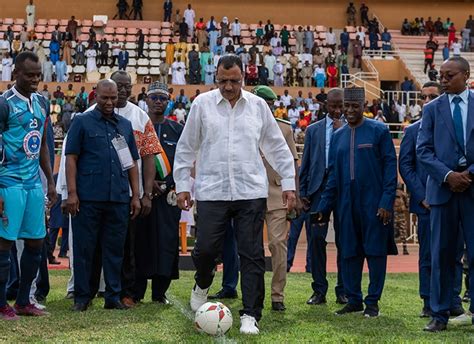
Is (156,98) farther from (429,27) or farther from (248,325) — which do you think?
(429,27)

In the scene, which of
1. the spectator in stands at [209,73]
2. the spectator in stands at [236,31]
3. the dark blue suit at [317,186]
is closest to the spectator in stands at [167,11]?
the spectator in stands at [236,31]

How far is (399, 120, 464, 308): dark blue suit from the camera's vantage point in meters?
8.74

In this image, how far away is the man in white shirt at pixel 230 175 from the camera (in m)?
7.44

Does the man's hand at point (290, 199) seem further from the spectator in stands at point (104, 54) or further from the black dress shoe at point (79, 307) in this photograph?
the spectator in stands at point (104, 54)

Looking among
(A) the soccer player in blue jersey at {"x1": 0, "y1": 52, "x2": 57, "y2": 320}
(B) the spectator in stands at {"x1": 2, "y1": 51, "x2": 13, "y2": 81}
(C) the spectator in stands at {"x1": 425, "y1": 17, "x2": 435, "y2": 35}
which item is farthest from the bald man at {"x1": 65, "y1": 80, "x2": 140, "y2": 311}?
(C) the spectator in stands at {"x1": 425, "y1": 17, "x2": 435, "y2": 35}

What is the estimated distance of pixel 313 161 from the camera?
Answer: 1005cm

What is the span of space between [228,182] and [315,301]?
2531 mm

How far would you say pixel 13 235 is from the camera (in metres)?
7.66

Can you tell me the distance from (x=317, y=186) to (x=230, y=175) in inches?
103

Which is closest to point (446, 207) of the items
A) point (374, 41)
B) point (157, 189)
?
point (157, 189)

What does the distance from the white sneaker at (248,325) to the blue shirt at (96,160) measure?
188cm

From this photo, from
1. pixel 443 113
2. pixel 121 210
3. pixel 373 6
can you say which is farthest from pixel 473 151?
pixel 373 6

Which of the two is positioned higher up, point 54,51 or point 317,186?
point 54,51

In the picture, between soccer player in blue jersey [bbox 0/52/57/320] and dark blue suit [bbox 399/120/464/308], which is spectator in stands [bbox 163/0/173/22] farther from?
soccer player in blue jersey [bbox 0/52/57/320]
